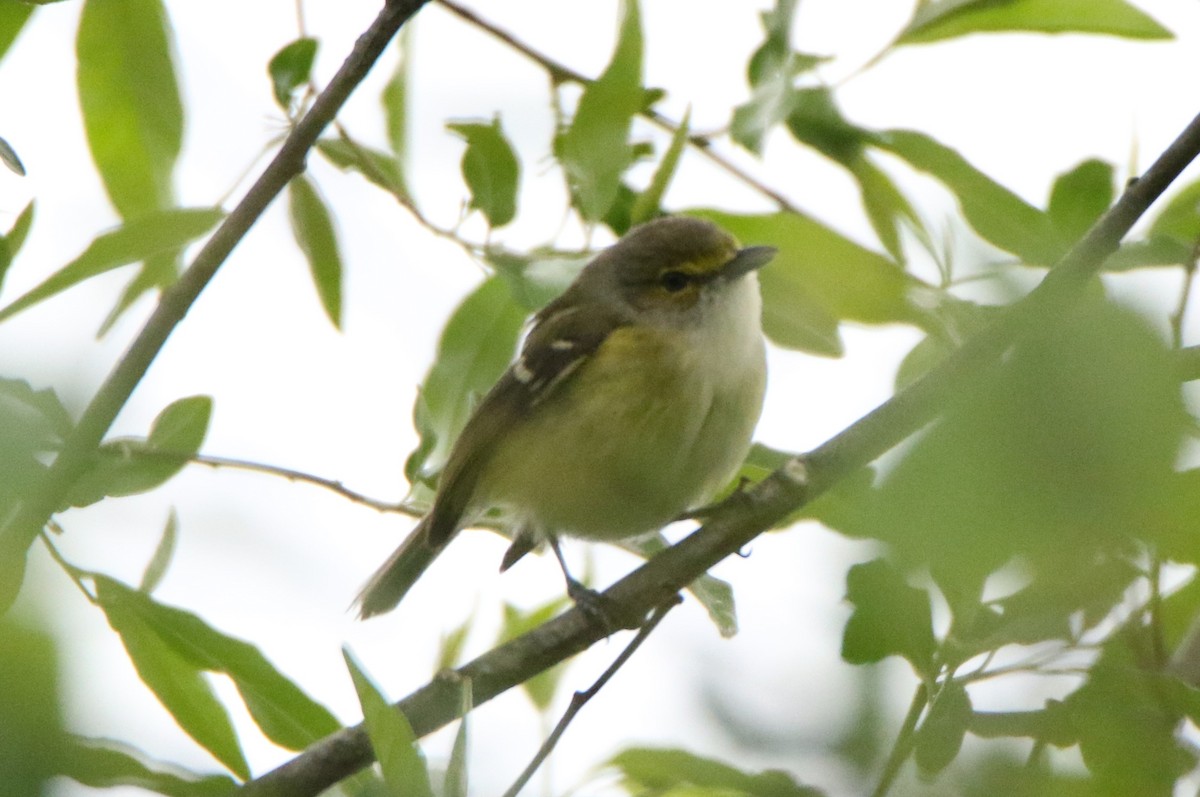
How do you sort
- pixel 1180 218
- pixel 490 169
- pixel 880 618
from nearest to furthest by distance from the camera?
pixel 880 618, pixel 1180 218, pixel 490 169

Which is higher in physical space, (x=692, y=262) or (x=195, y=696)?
(x=692, y=262)

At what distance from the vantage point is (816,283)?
87.0 inches

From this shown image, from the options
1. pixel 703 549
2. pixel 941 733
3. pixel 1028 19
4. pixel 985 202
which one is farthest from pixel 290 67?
pixel 941 733

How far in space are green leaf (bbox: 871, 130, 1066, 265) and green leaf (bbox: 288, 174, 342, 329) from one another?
1143 millimetres

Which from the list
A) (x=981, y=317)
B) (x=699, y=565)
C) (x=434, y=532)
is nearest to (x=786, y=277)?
(x=699, y=565)

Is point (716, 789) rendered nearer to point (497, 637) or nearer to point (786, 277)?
point (786, 277)

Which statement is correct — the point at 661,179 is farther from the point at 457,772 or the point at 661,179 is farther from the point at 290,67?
the point at 457,772

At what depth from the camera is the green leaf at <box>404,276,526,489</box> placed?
2.99 metres

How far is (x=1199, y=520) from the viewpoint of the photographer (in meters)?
0.93

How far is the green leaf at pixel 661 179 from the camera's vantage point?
8.72 ft

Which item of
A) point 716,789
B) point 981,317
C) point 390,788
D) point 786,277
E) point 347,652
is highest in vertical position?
point 786,277

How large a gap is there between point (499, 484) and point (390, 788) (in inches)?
98.8

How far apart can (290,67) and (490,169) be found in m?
0.45

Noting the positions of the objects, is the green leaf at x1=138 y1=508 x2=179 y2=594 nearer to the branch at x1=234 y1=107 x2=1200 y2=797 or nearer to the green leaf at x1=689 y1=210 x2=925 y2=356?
the branch at x1=234 y1=107 x2=1200 y2=797
